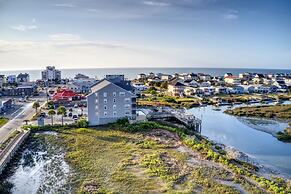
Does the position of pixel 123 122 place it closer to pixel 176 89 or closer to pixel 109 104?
pixel 109 104

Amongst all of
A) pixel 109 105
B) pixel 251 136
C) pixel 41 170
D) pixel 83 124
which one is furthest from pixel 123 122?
pixel 251 136

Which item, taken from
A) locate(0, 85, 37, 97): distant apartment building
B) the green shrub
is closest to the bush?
the green shrub

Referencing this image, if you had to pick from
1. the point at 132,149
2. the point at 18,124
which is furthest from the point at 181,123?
the point at 18,124

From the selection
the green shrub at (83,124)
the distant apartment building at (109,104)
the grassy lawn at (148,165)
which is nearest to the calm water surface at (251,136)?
the grassy lawn at (148,165)

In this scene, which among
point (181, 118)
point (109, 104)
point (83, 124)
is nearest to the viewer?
point (83, 124)

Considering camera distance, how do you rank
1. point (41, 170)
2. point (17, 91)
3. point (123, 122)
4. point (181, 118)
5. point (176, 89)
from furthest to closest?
1. point (176, 89)
2. point (17, 91)
3. point (181, 118)
4. point (123, 122)
5. point (41, 170)

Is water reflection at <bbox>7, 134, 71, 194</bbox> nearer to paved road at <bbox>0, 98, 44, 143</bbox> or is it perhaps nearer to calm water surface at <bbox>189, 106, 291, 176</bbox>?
paved road at <bbox>0, 98, 44, 143</bbox>
